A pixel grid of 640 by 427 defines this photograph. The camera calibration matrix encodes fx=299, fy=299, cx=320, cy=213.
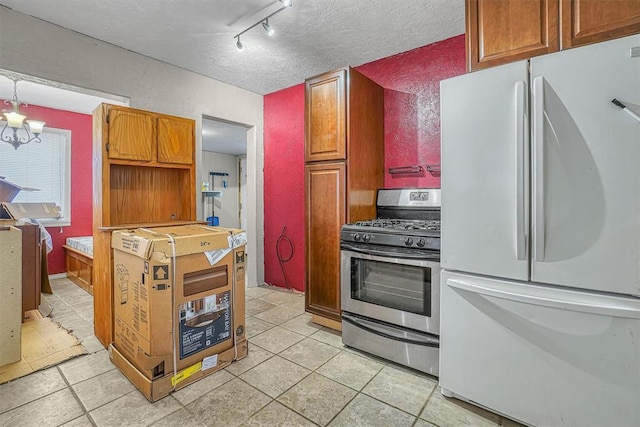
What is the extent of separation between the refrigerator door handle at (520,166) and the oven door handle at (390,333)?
81cm

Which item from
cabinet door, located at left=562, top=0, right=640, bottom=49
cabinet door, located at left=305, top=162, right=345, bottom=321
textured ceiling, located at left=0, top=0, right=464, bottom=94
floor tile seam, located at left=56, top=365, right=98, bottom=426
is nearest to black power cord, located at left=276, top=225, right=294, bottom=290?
cabinet door, located at left=305, top=162, right=345, bottom=321

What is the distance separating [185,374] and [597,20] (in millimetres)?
2945

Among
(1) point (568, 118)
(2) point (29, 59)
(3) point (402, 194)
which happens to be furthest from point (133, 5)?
(1) point (568, 118)

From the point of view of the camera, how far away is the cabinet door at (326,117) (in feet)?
8.51

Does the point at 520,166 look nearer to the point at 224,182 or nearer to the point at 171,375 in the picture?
the point at 171,375

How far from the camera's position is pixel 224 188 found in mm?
8305

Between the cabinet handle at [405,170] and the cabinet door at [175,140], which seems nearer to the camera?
the cabinet door at [175,140]

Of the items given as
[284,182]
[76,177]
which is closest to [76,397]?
[284,182]

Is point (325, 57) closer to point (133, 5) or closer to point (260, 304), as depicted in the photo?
point (133, 5)

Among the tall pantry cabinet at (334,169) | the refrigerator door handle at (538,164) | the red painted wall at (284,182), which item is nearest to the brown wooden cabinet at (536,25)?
the refrigerator door handle at (538,164)

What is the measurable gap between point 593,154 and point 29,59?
146 inches

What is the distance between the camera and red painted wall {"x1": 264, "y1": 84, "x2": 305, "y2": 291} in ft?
12.3

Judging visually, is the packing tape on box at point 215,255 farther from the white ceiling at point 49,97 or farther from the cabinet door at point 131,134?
the white ceiling at point 49,97

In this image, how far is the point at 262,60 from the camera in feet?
10.0
